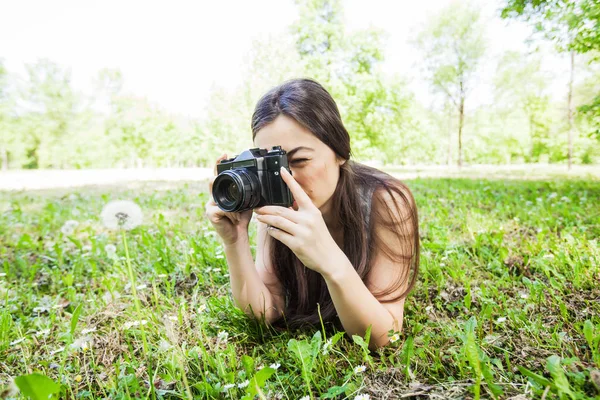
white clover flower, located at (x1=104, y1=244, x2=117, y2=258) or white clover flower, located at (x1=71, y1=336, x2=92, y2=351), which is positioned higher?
white clover flower, located at (x1=104, y1=244, x2=117, y2=258)

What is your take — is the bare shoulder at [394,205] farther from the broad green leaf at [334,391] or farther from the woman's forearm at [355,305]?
the broad green leaf at [334,391]

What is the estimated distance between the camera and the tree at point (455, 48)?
19.3 metres

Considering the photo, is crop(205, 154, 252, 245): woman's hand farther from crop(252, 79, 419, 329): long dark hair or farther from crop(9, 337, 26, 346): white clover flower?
crop(9, 337, 26, 346): white clover flower

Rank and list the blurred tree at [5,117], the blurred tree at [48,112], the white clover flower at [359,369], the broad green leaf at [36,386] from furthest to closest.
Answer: the blurred tree at [48,112]
the blurred tree at [5,117]
the white clover flower at [359,369]
the broad green leaf at [36,386]

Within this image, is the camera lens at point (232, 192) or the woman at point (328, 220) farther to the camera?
the woman at point (328, 220)

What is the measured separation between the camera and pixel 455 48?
65.2 ft

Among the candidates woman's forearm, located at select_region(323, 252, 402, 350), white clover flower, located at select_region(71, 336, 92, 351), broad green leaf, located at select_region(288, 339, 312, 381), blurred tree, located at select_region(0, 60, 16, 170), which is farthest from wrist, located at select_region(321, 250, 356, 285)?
blurred tree, located at select_region(0, 60, 16, 170)

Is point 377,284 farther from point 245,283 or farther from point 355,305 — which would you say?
point 245,283

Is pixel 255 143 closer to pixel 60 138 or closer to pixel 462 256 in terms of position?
pixel 462 256

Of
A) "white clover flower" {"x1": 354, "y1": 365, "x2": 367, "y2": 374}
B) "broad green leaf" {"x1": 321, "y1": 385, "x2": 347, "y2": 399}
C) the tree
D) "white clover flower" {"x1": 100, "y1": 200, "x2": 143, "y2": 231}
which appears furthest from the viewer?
the tree

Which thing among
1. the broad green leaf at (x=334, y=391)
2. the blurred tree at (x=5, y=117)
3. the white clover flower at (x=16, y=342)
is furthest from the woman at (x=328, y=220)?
the blurred tree at (x=5, y=117)

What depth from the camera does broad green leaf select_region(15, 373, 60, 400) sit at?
0.93 m

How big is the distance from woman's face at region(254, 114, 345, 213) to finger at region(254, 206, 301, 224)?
11.6 inches

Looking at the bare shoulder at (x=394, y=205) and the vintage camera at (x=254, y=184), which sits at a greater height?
the vintage camera at (x=254, y=184)
